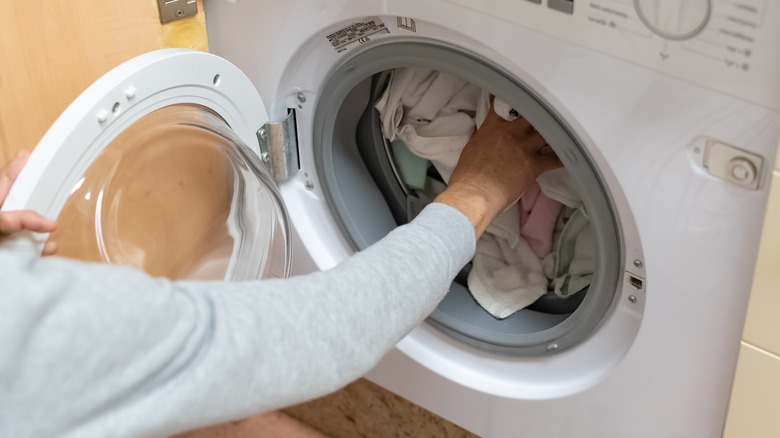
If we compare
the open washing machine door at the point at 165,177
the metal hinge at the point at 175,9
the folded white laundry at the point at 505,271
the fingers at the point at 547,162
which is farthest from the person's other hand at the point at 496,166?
the metal hinge at the point at 175,9

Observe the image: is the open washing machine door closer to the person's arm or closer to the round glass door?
the round glass door

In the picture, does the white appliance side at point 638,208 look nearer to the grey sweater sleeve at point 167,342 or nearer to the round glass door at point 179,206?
the round glass door at point 179,206

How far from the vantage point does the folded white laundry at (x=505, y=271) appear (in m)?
1.07

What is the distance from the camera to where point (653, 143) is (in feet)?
2.41

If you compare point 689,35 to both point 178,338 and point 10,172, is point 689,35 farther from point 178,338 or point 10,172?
point 10,172

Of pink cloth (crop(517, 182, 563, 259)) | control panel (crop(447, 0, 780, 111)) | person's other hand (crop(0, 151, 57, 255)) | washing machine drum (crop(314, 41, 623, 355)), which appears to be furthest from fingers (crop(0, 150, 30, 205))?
pink cloth (crop(517, 182, 563, 259))

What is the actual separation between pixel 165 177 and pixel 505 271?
0.44 meters

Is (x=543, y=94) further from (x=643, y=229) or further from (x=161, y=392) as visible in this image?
(x=161, y=392)

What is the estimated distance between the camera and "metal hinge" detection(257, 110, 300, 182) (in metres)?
1.02

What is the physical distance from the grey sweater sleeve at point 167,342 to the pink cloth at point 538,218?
39cm

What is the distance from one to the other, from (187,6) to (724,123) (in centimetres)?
58

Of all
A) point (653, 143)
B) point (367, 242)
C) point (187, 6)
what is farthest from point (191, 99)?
point (653, 143)

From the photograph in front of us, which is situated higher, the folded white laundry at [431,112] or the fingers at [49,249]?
the folded white laundry at [431,112]

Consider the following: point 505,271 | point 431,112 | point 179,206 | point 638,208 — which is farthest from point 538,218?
point 179,206
